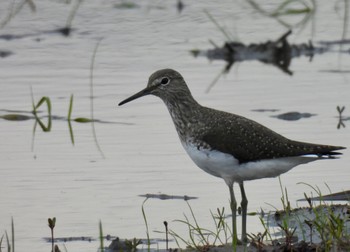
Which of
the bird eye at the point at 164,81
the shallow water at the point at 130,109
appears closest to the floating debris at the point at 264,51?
the shallow water at the point at 130,109

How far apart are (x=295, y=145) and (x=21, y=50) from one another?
5.48m

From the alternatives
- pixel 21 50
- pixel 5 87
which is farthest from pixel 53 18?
pixel 5 87

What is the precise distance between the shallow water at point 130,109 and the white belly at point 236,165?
224 millimetres

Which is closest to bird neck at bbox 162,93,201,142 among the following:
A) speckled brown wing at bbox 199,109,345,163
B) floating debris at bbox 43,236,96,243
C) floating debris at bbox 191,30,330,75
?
speckled brown wing at bbox 199,109,345,163

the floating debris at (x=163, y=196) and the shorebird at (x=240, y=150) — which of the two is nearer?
the shorebird at (x=240, y=150)

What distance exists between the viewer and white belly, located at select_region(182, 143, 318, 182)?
7.89 m

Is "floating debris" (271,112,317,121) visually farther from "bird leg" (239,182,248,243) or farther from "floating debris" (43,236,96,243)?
"floating debris" (43,236,96,243)

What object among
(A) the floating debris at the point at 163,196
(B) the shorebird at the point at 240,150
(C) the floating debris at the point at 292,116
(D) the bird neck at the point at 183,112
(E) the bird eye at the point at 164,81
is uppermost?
(C) the floating debris at the point at 292,116

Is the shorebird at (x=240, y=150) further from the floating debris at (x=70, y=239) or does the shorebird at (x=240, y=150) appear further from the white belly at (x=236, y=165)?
the floating debris at (x=70, y=239)

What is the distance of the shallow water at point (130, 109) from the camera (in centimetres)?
832

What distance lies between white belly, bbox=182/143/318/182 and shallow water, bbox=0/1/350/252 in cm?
22

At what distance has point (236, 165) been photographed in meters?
7.92

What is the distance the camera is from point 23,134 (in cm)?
1001

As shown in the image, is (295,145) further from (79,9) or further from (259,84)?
(79,9)
